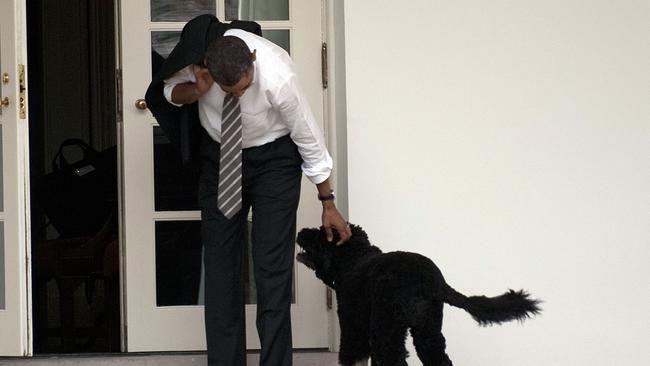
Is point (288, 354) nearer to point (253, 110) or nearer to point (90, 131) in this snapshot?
point (253, 110)

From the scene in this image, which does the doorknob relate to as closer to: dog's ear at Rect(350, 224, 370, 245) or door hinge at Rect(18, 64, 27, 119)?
door hinge at Rect(18, 64, 27, 119)

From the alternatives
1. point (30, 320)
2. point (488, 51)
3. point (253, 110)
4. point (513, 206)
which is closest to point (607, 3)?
point (488, 51)

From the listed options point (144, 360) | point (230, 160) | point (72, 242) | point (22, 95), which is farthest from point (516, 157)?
point (72, 242)

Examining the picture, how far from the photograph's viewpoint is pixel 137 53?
464 centimetres

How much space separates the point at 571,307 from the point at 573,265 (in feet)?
0.64

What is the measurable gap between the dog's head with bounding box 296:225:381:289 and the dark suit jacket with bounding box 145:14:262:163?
609mm

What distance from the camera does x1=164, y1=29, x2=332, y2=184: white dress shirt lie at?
3691 mm

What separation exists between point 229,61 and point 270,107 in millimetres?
387

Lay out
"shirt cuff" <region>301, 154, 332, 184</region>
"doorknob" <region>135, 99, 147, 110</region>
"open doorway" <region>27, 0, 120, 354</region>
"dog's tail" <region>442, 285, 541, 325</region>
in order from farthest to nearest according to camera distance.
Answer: "open doorway" <region>27, 0, 120, 354</region> < "doorknob" <region>135, 99, 147, 110</region> < "shirt cuff" <region>301, 154, 332, 184</region> < "dog's tail" <region>442, 285, 541, 325</region>

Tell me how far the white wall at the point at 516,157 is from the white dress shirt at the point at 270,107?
2.00 feet

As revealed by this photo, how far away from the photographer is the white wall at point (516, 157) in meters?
4.52

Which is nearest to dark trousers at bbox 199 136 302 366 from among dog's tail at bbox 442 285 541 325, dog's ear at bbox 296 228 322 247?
dog's ear at bbox 296 228 322 247

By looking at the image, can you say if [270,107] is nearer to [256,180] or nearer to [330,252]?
[256,180]

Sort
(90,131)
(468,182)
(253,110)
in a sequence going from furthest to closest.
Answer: (90,131)
(468,182)
(253,110)
